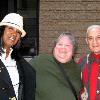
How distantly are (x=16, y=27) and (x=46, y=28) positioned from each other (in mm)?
3983

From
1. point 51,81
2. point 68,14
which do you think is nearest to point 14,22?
point 51,81

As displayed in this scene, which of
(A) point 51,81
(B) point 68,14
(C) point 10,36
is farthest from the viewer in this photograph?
(B) point 68,14

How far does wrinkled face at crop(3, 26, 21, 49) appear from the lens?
3.60 m

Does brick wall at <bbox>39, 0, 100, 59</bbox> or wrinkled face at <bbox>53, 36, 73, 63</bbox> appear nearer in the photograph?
wrinkled face at <bbox>53, 36, 73, 63</bbox>

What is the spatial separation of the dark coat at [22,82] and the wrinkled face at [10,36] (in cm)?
19

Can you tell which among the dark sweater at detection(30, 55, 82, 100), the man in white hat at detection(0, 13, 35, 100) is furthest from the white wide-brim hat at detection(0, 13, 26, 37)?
the dark sweater at detection(30, 55, 82, 100)

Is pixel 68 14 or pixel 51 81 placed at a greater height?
pixel 68 14

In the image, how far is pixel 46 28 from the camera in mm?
7621

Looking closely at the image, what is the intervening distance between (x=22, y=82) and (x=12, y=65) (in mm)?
181

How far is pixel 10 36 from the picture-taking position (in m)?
3.60

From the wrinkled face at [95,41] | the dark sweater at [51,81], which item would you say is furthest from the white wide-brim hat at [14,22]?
the wrinkled face at [95,41]

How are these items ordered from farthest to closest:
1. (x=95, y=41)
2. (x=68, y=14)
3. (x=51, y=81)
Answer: (x=68, y=14) → (x=95, y=41) → (x=51, y=81)

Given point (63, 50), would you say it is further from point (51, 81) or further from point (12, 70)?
point (12, 70)

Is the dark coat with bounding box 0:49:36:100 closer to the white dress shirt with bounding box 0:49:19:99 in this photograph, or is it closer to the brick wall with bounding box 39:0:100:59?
the white dress shirt with bounding box 0:49:19:99
